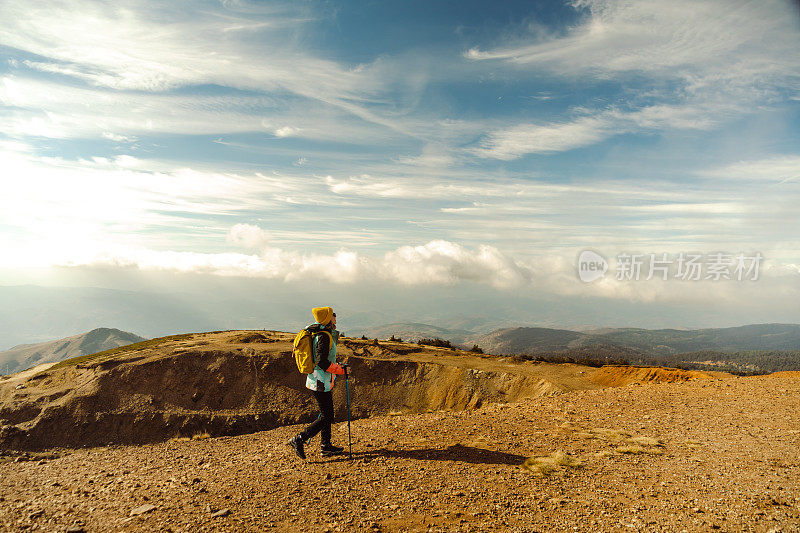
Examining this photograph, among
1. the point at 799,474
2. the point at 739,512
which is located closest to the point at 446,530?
the point at 739,512

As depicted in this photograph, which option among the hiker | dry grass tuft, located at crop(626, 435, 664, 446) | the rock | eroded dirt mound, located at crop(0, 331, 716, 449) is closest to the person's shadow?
the hiker

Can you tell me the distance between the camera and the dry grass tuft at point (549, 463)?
8141 mm

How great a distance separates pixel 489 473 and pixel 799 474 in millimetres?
5786

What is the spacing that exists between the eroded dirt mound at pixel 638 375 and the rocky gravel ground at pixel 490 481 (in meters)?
10.2

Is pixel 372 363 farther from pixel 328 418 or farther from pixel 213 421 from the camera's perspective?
pixel 328 418

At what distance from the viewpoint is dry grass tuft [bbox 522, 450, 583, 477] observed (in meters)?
8.14

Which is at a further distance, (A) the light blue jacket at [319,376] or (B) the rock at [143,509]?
(A) the light blue jacket at [319,376]

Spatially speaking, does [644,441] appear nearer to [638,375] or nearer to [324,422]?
[324,422]

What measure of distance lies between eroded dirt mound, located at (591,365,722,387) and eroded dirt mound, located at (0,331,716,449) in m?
A: 0.11

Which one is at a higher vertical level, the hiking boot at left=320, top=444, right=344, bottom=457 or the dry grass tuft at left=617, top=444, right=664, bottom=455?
the dry grass tuft at left=617, top=444, right=664, bottom=455

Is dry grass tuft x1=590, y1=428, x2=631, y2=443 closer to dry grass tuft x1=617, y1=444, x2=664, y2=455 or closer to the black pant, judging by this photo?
dry grass tuft x1=617, y1=444, x2=664, y2=455

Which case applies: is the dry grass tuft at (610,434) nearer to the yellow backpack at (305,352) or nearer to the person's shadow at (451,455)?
the person's shadow at (451,455)

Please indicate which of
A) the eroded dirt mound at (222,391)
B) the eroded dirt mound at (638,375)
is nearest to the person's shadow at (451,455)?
the eroded dirt mound at (222,391)

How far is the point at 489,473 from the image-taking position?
320 inches
